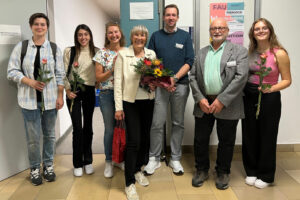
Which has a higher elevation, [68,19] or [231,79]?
[68,19]

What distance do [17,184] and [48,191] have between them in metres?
0.42

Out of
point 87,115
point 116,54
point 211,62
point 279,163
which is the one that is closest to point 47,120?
point 87,115

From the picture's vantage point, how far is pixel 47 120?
286 cm

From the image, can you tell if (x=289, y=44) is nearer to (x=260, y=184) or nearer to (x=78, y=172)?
(x=260, y=184)

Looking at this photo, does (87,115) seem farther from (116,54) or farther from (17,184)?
(17,184)

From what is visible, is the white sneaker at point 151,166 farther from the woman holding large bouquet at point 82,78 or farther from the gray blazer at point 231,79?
the gray blazer at point 231,79

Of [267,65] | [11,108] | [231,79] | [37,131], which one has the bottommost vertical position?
[37,131]

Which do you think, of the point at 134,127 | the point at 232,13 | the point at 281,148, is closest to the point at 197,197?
the point at 134,127

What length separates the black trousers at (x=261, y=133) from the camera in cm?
260

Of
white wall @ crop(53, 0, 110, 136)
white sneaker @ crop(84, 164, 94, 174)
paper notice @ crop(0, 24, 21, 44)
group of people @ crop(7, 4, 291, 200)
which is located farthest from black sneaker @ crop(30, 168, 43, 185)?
white wall @ crop(53, 0, 110, 136)

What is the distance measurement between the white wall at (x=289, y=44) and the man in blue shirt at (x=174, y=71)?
1.28m

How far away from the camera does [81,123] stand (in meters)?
2.91

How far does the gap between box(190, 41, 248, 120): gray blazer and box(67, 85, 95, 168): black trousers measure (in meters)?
1.12

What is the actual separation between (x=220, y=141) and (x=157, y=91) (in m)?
0.83
